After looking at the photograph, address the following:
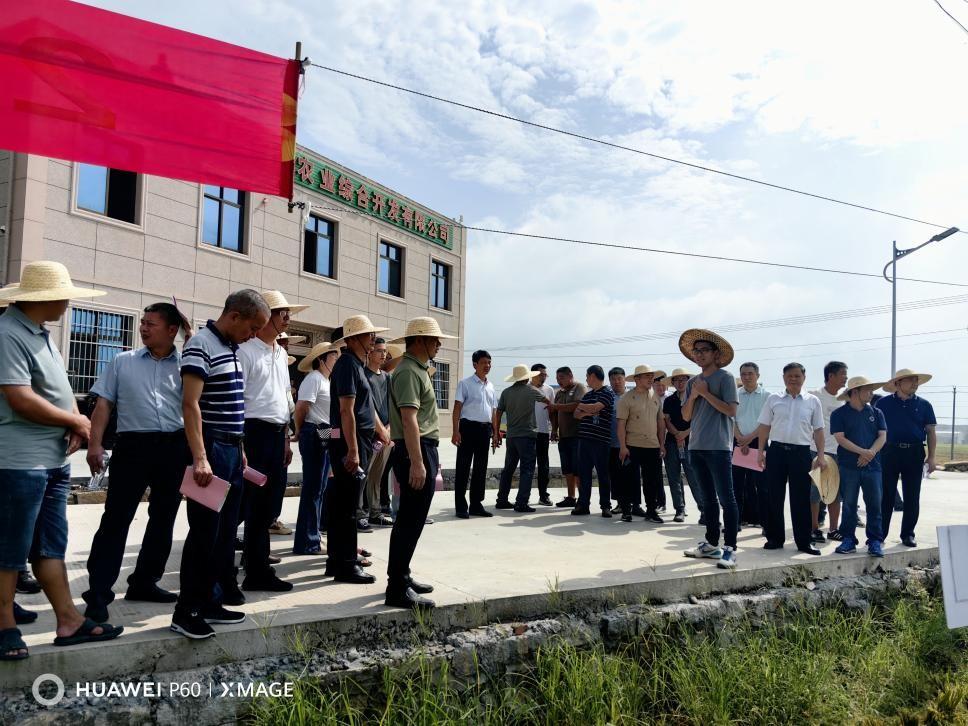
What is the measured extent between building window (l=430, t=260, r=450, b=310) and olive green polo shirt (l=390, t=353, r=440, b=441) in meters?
18.7

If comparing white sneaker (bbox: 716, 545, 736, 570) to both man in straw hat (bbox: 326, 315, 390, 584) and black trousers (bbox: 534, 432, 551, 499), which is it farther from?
black trousers (bbox: 534, 432, 551, 499)

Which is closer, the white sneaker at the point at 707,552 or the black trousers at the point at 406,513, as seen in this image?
the black trousers at the point at 406,513

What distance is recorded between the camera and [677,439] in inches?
313

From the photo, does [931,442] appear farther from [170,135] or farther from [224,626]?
[170,135]

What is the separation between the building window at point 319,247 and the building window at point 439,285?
449 centimetres

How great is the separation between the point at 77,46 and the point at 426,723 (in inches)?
199

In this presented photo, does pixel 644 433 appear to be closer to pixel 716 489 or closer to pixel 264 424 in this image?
pixel 716 489

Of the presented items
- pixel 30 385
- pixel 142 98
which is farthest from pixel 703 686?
pixel 142 98

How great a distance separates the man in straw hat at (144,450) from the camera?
348 centimetres

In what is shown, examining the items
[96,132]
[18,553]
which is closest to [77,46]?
[96,132]

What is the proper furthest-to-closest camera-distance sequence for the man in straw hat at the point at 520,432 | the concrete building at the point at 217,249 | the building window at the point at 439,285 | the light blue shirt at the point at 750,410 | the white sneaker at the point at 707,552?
1. the building window at the point at 439,285
2. the concrete building at the point at 217,249
3. the man in straw hat at the point at 520,432
4. the light blue shirt at the point at 750,410
5. the white sneaker at the point at 707,552

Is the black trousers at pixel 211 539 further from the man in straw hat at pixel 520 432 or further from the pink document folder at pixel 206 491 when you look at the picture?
the man in straw hat at pixel 520 432

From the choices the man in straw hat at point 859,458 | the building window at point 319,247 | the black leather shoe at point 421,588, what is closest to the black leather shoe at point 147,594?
the black leather shoe at point 421,588

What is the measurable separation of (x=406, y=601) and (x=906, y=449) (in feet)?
17.8
